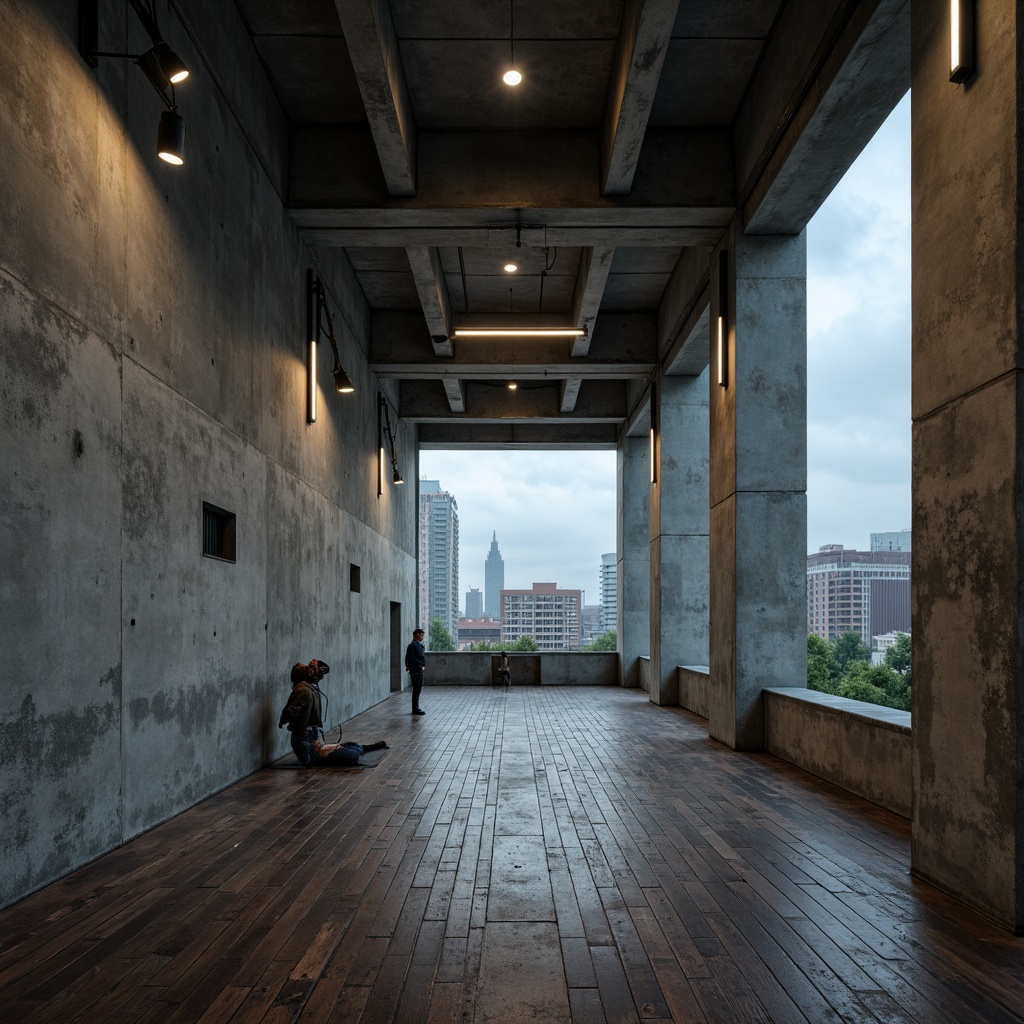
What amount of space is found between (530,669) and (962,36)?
53.4ft

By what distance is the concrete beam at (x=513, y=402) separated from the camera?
16.4 metres

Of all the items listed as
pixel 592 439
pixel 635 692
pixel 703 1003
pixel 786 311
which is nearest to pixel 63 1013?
pixel 703 1003

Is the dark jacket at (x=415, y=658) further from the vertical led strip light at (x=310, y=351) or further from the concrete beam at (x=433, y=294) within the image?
the vertical led strip light at (x=310, y=351)

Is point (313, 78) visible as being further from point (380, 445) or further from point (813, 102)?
point (380, 445)

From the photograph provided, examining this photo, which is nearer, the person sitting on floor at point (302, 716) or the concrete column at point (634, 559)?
the person sitting on floor at point (302, 716)

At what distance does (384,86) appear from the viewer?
6.43 m

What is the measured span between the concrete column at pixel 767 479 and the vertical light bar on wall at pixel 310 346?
173 inches

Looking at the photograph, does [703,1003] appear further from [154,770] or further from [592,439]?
[592,439]

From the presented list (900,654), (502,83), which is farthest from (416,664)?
(900,654)

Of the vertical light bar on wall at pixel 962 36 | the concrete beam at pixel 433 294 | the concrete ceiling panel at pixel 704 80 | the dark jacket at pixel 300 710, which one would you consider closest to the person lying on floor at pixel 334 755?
the dark jacket at pixel 300 710

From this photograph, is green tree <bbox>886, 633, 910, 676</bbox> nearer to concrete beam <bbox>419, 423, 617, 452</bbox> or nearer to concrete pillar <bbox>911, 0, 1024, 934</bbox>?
concrete beam <bbox>419, 423, 617, 452</bbox>

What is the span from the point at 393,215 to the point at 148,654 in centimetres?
513

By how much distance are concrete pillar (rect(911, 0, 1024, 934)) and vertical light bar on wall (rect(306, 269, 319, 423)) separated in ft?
20.5

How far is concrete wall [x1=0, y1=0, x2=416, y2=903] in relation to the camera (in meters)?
3.75
